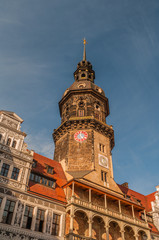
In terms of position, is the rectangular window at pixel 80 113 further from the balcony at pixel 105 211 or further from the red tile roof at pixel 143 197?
the balcony at pixel 105 211

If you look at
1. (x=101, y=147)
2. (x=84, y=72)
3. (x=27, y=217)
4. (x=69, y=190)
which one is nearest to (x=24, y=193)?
(x=27, y=217)

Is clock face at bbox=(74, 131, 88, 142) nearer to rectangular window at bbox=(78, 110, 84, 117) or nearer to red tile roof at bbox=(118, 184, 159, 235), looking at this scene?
rectangular window at bbox=(78, 110, 84, 117)

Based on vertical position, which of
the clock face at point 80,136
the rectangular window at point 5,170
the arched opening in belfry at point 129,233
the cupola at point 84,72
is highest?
the cupola at point 84,72

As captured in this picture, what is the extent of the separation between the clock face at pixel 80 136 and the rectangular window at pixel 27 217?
50.2 ft

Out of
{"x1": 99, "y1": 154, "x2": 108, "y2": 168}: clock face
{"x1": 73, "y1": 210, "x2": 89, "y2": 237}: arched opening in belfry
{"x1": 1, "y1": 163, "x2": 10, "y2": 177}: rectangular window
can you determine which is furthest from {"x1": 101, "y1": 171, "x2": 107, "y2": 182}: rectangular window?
{"x1": 1, "y1": 163, "x2": 10, "y2": 177}: rectangular window

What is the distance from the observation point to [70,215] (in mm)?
25984

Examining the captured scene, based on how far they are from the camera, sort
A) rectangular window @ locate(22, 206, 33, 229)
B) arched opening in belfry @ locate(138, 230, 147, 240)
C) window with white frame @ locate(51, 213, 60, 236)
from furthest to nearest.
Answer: arched opening in belfry @ locate(138, 230, 147, 240)
window with white frame @ locate(51, 213, 60, 236)
rectangular window @ locate(22, 206, 33, 229)

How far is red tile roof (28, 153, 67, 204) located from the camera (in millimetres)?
27370

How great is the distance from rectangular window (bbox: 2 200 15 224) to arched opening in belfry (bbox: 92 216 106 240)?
1016 centimetres

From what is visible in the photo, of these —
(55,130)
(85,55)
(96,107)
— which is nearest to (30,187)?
(55,130)

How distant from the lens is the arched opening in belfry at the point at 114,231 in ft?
97.6

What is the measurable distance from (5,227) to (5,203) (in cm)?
221

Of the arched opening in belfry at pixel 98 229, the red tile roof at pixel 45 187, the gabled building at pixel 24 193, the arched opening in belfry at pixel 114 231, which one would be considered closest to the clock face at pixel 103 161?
the red tile roof at pixel 45 187

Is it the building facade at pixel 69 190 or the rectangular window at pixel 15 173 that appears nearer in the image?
the building facade at pixel 69 190
